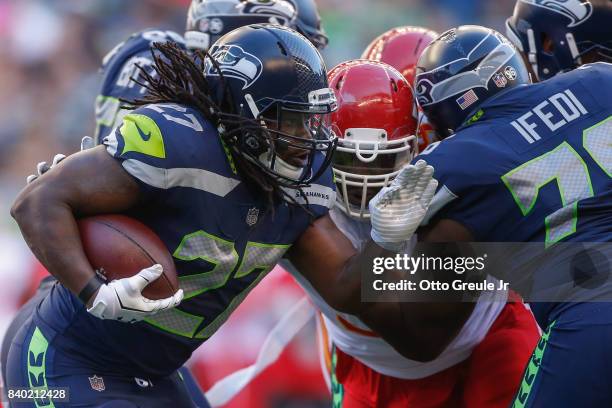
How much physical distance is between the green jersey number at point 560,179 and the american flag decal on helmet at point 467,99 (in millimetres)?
371

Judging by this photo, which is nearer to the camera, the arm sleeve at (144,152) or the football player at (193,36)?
the arm sleeve at (144,152)

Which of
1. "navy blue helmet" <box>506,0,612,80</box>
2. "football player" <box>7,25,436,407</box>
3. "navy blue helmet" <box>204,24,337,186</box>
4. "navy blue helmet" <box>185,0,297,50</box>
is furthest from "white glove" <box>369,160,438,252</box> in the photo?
"navy blue helmet" <box>185,0,297,50</box>

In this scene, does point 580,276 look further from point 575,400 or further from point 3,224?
point 3,224

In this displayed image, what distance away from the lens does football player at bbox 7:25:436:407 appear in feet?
9.46

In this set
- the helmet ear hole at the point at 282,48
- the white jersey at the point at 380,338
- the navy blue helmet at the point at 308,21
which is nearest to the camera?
the helmet ear hole at the point at 282,48

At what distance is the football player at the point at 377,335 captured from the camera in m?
3.59

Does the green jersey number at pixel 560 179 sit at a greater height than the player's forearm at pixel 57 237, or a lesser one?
lesser

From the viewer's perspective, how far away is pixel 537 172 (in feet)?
9.92

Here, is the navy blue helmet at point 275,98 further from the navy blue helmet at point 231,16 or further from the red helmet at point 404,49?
the navy blue helmet at point 231,16

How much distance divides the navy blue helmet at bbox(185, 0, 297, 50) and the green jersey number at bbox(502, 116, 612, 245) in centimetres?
203

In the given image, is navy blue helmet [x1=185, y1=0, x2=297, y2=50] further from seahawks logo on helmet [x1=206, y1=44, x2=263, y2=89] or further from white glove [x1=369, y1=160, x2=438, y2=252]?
white glove [x1=369, y1=160, x2=438, y2=252]

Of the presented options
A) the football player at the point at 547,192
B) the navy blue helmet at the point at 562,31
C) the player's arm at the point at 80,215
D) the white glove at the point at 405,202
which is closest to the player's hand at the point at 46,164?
the player's arm at the point at 80,215

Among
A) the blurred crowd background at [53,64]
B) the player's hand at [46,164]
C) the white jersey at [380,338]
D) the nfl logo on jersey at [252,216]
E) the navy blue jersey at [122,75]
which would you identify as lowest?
the blurred crowd background at [53,64]

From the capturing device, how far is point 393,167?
11.8 feet
